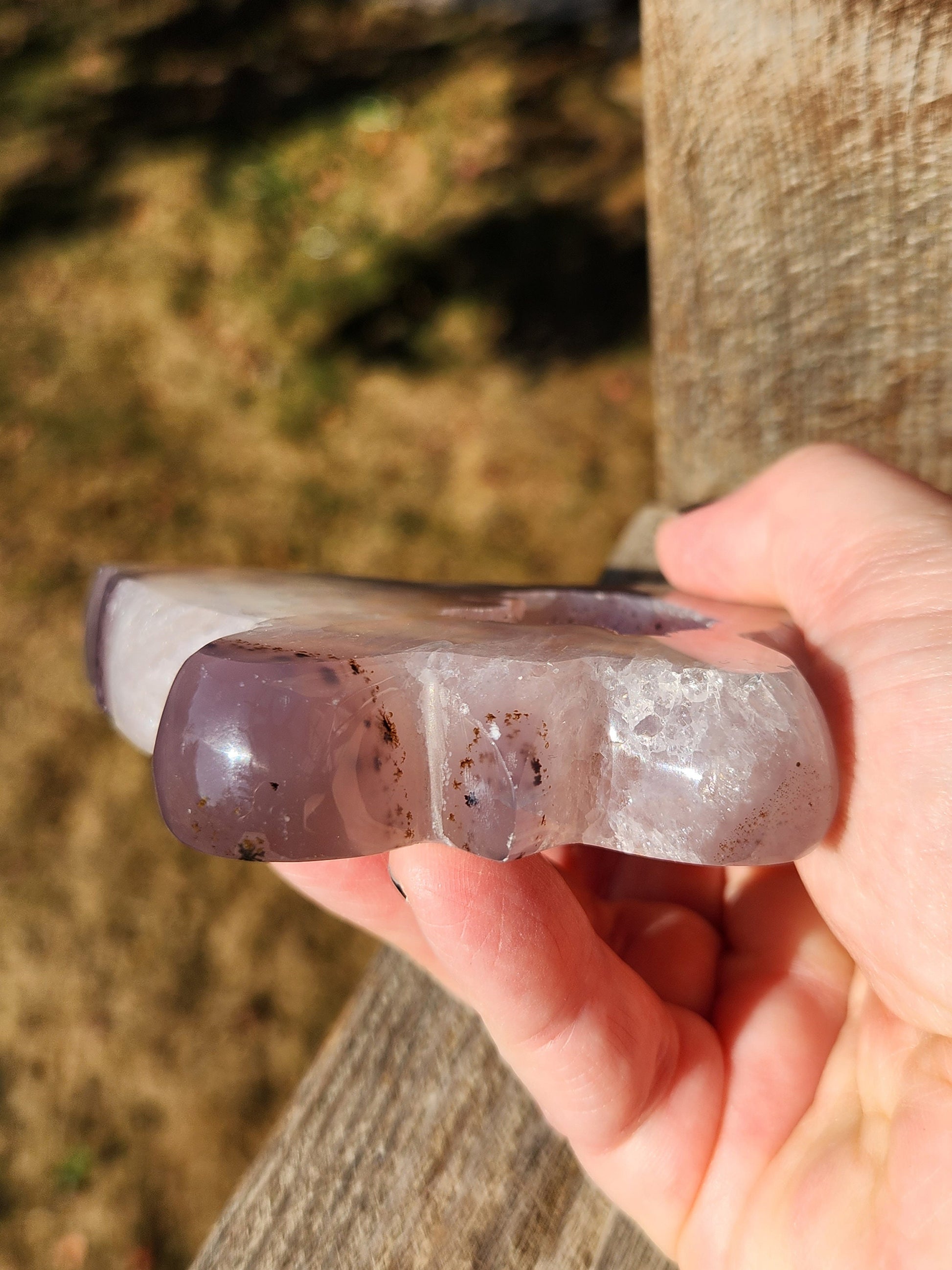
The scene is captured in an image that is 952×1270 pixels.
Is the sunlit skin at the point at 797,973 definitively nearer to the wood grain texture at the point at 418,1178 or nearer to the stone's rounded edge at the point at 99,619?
the wood grain texture at the point at 418,1178

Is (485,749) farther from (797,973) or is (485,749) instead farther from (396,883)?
(797,973)

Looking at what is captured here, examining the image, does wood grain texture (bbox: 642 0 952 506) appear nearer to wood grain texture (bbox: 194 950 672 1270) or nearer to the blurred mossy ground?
wood grain texture (bbox: 194 950 672 1270)

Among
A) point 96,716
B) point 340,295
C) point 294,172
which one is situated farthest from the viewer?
point 294,172

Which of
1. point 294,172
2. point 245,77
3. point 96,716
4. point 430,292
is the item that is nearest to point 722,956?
point 96,716

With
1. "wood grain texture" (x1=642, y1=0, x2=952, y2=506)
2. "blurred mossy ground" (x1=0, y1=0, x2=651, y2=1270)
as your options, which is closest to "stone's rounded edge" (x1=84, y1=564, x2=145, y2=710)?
"wood grain texture" (x1=642, y1=0, x2=952, y2=506)

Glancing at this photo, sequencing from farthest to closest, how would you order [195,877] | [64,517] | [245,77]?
1. [245,77]
2. [64,517]
3. [195,877]

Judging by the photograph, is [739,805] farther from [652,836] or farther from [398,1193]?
[398,1193]

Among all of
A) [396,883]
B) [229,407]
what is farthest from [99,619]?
[229,407]
